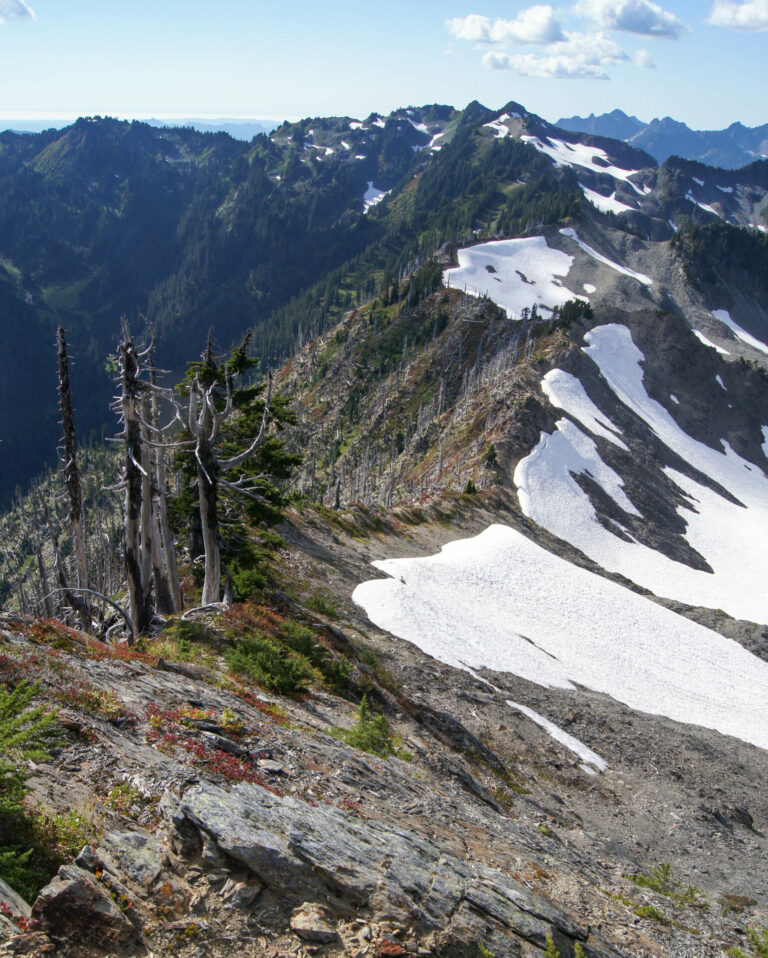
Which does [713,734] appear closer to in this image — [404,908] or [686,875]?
[686,875]

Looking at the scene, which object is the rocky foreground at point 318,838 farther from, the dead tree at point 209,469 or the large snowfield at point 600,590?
the large snowfield at point 600,590

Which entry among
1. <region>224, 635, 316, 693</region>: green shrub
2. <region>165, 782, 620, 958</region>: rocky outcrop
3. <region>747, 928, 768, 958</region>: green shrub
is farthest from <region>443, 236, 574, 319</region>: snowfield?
<region>165, 782, 620, 958</region>: rocky outcrop

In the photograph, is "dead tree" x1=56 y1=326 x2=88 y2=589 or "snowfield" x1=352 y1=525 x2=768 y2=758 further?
"snowfield" x1=352 y1=525 x2=768 y2=758

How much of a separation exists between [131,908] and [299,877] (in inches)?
84.3

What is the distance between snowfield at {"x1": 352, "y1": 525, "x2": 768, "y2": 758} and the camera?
105 ft

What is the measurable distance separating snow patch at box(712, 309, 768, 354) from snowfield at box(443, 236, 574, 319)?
58.5m

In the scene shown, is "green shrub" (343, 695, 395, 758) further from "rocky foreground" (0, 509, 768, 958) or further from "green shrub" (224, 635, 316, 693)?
"green shrub" (224, 635, 316, 693)

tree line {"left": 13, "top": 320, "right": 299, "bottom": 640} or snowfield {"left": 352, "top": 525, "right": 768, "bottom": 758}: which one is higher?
tree line {"left": 13, "top": 320, "right": 299, "bottom": 640}

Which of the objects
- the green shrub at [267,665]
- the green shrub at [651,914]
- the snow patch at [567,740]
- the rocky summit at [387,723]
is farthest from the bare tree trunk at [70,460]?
the green shrub at [651,914]

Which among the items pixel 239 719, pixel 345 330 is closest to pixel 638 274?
pixel 345 330

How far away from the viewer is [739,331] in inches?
7505

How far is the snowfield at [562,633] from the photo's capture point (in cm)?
3203

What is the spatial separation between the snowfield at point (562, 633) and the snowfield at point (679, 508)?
14.5 metres

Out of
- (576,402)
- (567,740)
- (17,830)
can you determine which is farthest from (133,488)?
(576,402)
